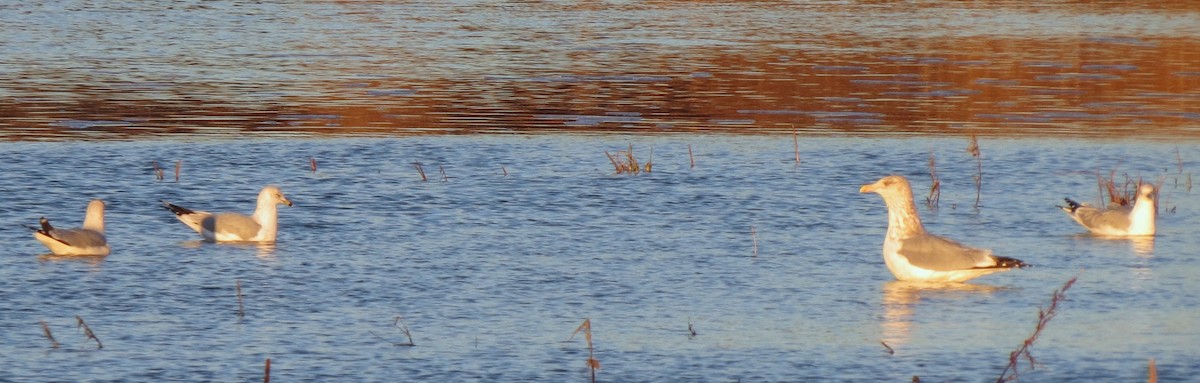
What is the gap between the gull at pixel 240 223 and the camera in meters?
13.1

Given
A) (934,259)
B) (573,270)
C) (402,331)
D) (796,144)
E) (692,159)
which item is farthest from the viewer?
(796,144)

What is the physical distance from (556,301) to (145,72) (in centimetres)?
1800

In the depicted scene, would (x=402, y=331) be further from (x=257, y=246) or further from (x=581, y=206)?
(x=581, y=206)

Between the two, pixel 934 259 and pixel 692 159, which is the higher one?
pixel 934 259

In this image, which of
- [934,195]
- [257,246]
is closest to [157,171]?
[257,246]

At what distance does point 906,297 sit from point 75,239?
5.19m

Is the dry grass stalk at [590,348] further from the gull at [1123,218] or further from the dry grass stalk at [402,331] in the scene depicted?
the gull at [1123,218]

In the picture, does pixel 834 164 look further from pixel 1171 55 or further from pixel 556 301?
pixel 1171 55

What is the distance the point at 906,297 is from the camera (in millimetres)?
11125

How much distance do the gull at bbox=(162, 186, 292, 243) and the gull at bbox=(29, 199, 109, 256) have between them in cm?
87

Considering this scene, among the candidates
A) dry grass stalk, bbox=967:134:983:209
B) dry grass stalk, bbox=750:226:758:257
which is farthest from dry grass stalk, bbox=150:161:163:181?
dry grass stalk, bbox=967:134:983:209

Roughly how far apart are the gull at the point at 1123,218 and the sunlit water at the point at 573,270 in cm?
20

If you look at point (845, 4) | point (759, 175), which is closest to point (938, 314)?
point (759, 175)

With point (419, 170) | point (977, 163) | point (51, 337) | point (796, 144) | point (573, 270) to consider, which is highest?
point (51, 337)
